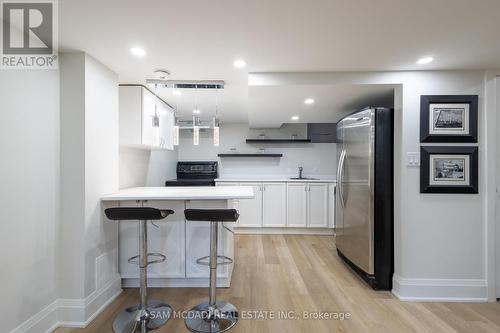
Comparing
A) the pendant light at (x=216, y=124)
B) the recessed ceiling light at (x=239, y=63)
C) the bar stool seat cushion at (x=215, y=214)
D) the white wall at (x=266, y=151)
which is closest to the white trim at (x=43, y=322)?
the bar stool seat cushion at (x=215, y=214)

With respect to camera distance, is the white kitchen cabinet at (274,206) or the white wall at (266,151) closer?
the white kitchen cabinet at (274,206)

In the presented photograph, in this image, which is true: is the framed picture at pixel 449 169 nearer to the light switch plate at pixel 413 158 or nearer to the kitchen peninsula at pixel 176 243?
the light switch plate at pixel 413 158

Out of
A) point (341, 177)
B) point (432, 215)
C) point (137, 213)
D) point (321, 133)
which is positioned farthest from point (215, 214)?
point (321, 133)

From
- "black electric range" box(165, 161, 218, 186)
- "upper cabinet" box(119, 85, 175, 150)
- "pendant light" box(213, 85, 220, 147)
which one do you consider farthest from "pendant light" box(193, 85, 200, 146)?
"black electric range" box(165, 161, 218, 186)

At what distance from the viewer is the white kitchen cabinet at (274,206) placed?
441cm

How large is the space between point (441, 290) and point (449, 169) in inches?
46.4

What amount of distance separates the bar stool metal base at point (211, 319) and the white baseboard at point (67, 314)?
0.81m

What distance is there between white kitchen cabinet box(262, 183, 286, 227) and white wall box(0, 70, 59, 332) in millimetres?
3092

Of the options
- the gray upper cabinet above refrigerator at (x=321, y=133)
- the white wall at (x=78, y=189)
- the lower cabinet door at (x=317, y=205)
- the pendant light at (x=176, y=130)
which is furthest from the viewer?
the gray upper cabinet above refrigerator at (x=321, y=133)

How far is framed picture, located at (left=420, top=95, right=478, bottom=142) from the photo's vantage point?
7.58 ft

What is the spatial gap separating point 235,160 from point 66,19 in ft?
12.5

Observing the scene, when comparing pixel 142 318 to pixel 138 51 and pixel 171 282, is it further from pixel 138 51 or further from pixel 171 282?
pixel 138 51

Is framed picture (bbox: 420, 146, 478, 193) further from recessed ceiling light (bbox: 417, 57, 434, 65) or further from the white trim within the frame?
the white trim

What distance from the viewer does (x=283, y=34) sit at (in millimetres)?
1688
